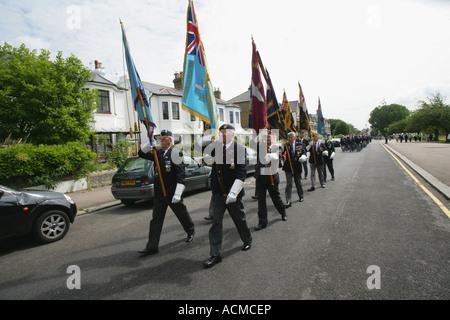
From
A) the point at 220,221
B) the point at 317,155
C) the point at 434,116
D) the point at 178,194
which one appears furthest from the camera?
the point at 434,116

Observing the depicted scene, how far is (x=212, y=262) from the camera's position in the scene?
3.48 m

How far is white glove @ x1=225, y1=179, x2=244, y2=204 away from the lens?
11.6 ft

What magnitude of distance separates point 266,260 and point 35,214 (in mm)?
4293

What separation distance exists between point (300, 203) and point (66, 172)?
9.31 metres

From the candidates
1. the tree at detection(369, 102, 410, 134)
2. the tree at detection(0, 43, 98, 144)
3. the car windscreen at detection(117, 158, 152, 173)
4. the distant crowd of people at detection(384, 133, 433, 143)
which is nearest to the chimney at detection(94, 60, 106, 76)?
the tree at detection(0, 43, 98, 144)

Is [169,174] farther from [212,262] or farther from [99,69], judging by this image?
[99,69]

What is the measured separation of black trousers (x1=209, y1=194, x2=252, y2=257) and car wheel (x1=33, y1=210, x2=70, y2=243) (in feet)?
11.3

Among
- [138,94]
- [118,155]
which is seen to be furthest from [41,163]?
[138,94]

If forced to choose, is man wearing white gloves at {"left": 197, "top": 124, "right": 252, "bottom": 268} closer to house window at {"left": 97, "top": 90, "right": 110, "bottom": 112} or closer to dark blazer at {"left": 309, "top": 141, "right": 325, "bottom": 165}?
dark blazer at {"left": 309, "top": 141, "right": 325, "bottom": 165}

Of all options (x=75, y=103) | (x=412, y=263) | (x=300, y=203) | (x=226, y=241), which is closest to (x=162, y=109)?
(x=75, y=103)

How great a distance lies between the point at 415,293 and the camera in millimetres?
2672

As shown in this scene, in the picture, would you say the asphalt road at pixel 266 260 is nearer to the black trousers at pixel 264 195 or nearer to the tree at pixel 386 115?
the black trousers at pixel 264 195

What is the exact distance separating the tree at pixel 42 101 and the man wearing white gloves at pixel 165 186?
1048 cm
